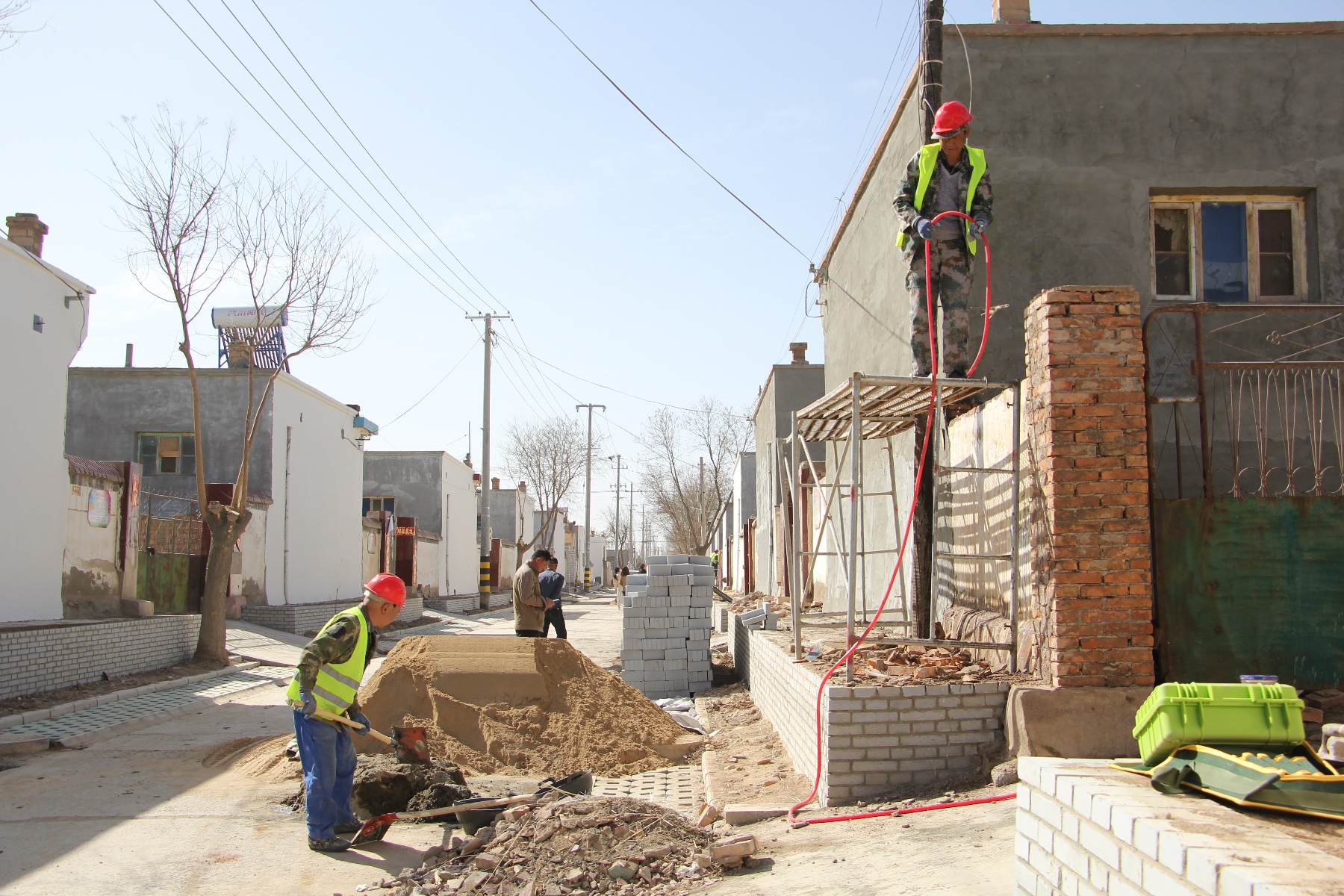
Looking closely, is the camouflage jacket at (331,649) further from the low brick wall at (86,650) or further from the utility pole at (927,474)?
the low brick wall at (86,650)

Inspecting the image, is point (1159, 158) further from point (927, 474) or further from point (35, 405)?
point (35, 405)

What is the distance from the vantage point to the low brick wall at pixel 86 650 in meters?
10.6

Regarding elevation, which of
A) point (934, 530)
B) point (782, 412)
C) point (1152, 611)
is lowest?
point (1152, 611)

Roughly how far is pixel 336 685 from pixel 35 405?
31.6ft

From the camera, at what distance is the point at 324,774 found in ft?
19.9

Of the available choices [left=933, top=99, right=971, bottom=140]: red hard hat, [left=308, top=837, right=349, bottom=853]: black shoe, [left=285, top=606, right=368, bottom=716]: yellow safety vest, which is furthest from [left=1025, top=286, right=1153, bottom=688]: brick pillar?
[left=308, top=837, right=349, bottom=853]: black shoe

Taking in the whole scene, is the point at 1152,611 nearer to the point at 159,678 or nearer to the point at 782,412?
the point at 159,678

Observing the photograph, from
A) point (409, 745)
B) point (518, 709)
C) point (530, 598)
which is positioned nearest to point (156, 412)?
point (530, 598)

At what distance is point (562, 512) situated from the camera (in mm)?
67188

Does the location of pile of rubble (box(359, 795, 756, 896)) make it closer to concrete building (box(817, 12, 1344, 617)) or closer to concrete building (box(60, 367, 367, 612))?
concrete building (box(817, 12, 1344, 617))

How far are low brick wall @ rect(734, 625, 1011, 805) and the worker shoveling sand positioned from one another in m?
2.84

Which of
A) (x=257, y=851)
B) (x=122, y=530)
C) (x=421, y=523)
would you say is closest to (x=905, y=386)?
(x=257, y=851)

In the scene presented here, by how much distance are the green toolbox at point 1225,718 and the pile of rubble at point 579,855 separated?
2341mm

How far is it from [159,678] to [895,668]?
1032 cm
